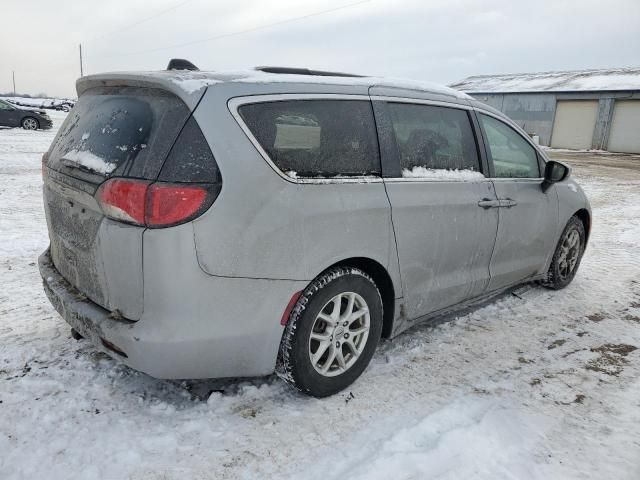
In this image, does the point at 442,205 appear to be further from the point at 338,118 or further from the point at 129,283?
the point at 129,283

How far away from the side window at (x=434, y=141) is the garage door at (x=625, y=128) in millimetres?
28531

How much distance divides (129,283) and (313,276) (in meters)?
0.87

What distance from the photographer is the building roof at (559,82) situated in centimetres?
2841

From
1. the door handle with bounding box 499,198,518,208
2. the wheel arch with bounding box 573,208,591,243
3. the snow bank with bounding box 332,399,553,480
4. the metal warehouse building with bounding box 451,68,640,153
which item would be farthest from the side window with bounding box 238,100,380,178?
the metal warehouse building with bounding box 451,68,640,153

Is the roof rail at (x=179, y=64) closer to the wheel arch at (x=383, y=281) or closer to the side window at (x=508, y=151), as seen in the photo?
the wheel arch at (x=383, y=281)

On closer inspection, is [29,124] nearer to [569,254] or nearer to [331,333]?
[569,254]

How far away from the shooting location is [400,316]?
310 cm

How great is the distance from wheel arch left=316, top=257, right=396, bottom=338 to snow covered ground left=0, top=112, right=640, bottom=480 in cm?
30

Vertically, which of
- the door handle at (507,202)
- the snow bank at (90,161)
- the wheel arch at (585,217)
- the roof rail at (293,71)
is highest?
the roof rail at (293,71)

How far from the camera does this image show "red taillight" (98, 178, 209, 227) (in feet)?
6.99

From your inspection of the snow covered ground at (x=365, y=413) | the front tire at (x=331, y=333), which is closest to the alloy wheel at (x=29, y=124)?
the snow covered ground at (x=365, y=413)

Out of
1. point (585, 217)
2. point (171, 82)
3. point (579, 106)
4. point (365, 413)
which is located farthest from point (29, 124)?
point (579, 106)

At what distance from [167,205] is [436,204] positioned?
170 cm

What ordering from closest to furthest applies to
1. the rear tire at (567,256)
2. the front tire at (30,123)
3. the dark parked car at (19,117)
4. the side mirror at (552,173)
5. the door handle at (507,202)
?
the door handle at (507,202) → the side mirror at (552,173) → the rear tire at (567,256) → the dark parked car at (19,117) → the front tire at (30,123)
